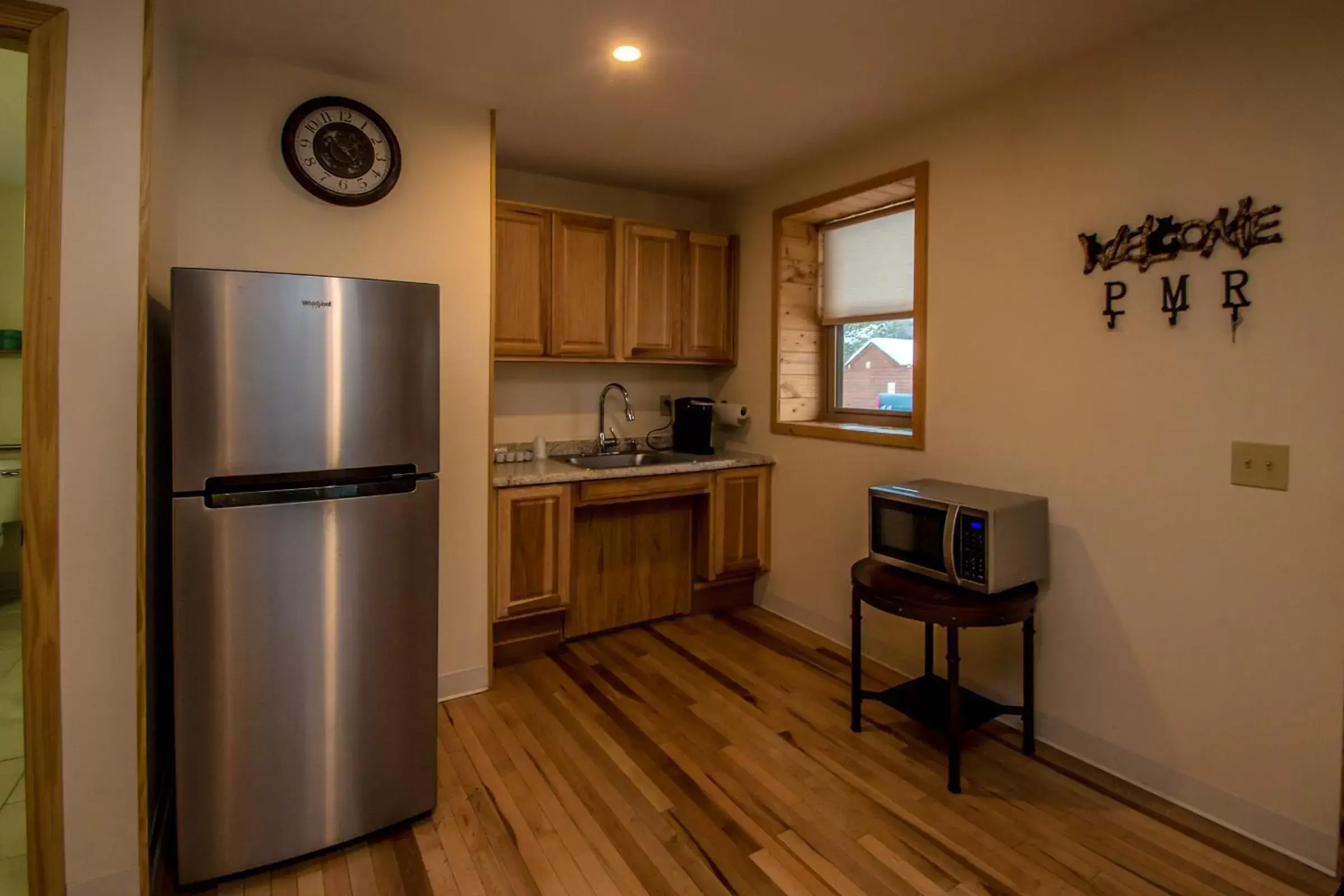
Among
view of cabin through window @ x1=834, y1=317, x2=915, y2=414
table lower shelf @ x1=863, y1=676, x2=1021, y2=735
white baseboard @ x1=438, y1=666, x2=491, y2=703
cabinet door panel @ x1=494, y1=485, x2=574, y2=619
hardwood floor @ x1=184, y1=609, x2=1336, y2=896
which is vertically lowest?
hardwood floor @ x1=184, y1=609, x2=1336, y2=896

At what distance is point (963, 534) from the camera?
230cm

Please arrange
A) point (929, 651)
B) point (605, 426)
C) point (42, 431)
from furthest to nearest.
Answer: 1. point (605, 426)
2. point (929, 651)
3. point (42, 431)

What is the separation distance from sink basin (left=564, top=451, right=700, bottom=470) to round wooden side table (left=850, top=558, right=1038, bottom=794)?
143 cm

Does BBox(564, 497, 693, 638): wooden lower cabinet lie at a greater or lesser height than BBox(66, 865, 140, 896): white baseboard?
greater

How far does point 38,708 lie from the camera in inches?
63.4

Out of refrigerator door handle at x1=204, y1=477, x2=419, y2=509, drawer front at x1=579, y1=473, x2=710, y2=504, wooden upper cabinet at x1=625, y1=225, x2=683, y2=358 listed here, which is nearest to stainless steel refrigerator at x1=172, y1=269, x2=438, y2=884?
refrigerator door handle at x1=204, y1=477, x2=419, y2=509

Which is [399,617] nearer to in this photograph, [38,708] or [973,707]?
[38,708]

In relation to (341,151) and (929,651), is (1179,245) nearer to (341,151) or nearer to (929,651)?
(929,651)

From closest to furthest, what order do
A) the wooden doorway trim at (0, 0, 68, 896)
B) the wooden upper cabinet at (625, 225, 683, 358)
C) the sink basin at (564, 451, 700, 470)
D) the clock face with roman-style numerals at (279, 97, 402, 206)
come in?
the wooden doorway trim at (0, 0, 68, 896) → the clock face with roman-style numerals at (279, 97, 402, 206) → the wooden upper cabinet at (625, 225, 683, 358) → the sink basin at (564, 451, 700, 470)

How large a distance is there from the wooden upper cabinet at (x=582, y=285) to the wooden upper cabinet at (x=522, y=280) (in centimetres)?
4

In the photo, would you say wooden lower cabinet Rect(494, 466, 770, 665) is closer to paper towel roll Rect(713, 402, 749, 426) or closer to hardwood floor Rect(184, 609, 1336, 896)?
paper towel roll Rect(713, 402, 749, 426)

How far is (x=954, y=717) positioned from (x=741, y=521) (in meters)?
1.69

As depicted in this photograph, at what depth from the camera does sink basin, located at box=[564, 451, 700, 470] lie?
3809mm

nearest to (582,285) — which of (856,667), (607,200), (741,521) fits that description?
(607,200)
